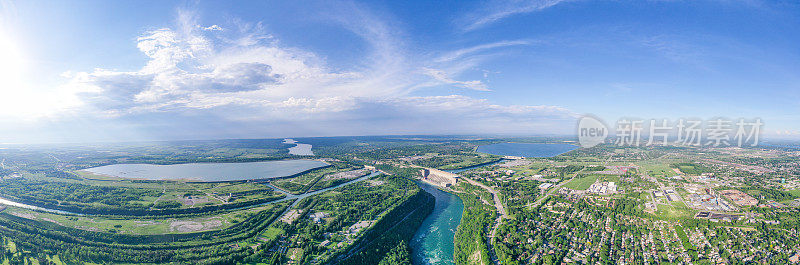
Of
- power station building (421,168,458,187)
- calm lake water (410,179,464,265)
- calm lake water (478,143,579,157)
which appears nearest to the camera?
calm lake water (410,179,464,265)

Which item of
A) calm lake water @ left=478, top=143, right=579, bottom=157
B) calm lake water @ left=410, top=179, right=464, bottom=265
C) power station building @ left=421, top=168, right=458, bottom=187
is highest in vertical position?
calm lake water @ left=478, top=143, right=579, bottom=157

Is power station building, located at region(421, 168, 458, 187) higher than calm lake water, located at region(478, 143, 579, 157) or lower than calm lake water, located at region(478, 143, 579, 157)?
lower

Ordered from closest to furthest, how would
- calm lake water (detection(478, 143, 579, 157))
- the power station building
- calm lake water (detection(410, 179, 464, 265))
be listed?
calm lake water (detection(410, 179, 464, 265)), the power station building, calm lake water (detection(478, 143, 579, 157))

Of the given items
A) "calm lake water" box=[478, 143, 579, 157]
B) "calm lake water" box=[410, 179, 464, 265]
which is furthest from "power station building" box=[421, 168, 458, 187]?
"calm lake water" box=[478, 143, 579, 157]

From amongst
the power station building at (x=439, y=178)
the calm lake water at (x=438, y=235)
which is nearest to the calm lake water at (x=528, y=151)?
the power station building at (x=439, y=178)

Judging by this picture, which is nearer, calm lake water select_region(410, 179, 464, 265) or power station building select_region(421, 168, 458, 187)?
calm lake water select_region(410, 179, 464, 265)

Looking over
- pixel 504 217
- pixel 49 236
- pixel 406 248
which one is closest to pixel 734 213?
pixel 504 217

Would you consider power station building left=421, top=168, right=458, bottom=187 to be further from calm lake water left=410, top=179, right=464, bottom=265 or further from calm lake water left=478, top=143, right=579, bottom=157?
calm lake water left=478, top=143, right=579, bottom=157

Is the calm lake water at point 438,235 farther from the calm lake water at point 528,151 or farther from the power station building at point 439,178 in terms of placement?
the calm lake water at point 528,151
